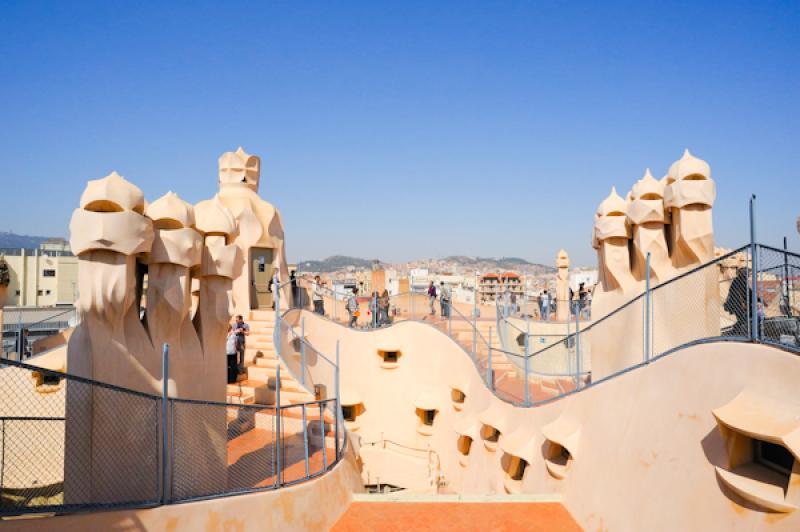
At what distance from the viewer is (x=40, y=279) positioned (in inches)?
1495

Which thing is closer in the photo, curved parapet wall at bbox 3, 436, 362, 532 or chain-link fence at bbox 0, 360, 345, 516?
curved parapet wall at bbox 3, 436, 362, 532

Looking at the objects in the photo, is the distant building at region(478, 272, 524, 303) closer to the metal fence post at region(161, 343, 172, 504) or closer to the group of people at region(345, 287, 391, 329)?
the group of people at region(345, 287, 391, 329)

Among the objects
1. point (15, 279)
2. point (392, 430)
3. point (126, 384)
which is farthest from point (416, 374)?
point (15, 279)

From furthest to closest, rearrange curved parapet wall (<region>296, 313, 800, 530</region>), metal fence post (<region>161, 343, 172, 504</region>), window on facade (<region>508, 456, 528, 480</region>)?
window on facade (<region>508, 456, 528, 480</region>), metal fence post (<region>161, 343, 172, 504</region>), curved parapet wall (<region>296, 313, 800, 530</region>)

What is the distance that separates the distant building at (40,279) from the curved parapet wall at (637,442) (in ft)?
110

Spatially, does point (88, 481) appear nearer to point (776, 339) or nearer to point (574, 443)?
point (574, 443)

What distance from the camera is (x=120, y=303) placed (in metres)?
6.15

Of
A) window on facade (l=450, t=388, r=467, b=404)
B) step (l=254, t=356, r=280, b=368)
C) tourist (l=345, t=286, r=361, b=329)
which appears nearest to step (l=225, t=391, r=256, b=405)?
step (l=254, t=356, r=280, b=368)

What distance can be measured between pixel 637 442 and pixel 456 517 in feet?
9.59

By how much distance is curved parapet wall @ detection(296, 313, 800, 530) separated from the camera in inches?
201

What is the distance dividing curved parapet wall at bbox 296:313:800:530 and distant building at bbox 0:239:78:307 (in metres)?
33.4

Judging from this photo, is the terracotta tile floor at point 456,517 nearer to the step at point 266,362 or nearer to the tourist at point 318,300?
the step at point 266,362

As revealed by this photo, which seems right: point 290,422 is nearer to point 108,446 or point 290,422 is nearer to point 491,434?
point 491,434

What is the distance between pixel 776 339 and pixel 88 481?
725 cm
